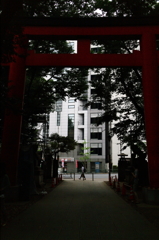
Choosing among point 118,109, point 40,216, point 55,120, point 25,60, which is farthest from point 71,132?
point 40,216

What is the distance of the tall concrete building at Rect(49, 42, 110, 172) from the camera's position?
50.4 meters

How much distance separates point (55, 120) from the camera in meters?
53.8

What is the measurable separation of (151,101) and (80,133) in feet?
141

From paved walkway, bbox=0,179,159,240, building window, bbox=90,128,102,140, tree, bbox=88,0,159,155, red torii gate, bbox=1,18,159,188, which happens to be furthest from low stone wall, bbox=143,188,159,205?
building window, bbox=90,128,102,140

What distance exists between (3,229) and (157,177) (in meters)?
6.70

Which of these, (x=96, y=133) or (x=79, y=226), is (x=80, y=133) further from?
(x=79, y=226)

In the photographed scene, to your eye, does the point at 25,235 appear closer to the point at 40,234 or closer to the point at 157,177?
the point at 40,234

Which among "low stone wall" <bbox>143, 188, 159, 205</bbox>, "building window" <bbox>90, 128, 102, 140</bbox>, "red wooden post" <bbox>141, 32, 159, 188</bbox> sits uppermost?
A: "building window" <bbox>90, 128, 102, 140</bbox>

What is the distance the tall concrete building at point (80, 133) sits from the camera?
50.4 metres

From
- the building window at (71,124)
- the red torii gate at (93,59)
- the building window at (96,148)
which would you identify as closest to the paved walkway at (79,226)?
the red torii gate at (93,59)

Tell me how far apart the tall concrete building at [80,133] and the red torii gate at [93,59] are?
3824cm

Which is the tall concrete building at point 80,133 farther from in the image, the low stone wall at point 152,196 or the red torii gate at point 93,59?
the low stone wall at point 152,196

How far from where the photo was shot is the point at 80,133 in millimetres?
52594

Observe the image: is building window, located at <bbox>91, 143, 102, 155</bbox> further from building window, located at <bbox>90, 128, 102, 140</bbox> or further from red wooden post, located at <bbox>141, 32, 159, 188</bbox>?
red wooden post, located at <bbox>141, 32, 159, 188</bbox>
